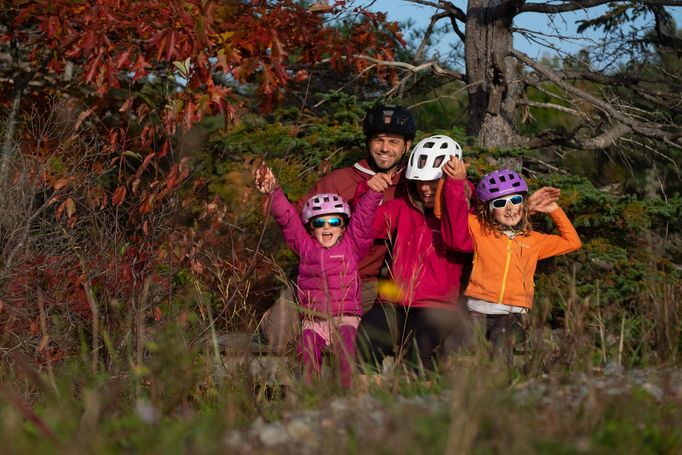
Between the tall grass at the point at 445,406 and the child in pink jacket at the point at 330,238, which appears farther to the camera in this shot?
the child in pink jacket at the point at 330,238

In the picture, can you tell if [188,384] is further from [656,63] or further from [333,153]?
[656,63]

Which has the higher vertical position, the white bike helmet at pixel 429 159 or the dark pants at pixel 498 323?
the white bike helmet at pixel 429 159

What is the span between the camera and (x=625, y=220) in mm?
6910

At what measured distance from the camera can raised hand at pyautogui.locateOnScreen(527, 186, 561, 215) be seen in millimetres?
6176

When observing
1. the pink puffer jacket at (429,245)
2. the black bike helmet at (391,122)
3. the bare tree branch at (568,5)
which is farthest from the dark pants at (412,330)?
the bare tree branch at (568,5)

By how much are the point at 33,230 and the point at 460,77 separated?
438cm

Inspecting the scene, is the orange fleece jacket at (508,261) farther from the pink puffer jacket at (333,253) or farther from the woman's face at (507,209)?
the pink puffer jacket at (333,253)

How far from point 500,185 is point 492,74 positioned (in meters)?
2.74

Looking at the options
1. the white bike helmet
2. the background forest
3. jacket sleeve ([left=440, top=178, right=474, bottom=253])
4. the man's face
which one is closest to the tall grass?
the background forest

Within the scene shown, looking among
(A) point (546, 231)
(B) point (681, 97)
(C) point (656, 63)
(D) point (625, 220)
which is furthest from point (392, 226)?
(C) point (656, 63)

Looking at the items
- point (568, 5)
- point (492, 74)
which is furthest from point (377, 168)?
point (568, 5)

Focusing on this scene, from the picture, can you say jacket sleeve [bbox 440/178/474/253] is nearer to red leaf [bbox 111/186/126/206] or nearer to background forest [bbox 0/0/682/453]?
background forest [bbox 0/0/682/453]

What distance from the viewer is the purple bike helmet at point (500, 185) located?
6051 millimetres

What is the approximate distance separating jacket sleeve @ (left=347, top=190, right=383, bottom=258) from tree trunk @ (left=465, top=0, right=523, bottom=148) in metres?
2.65
